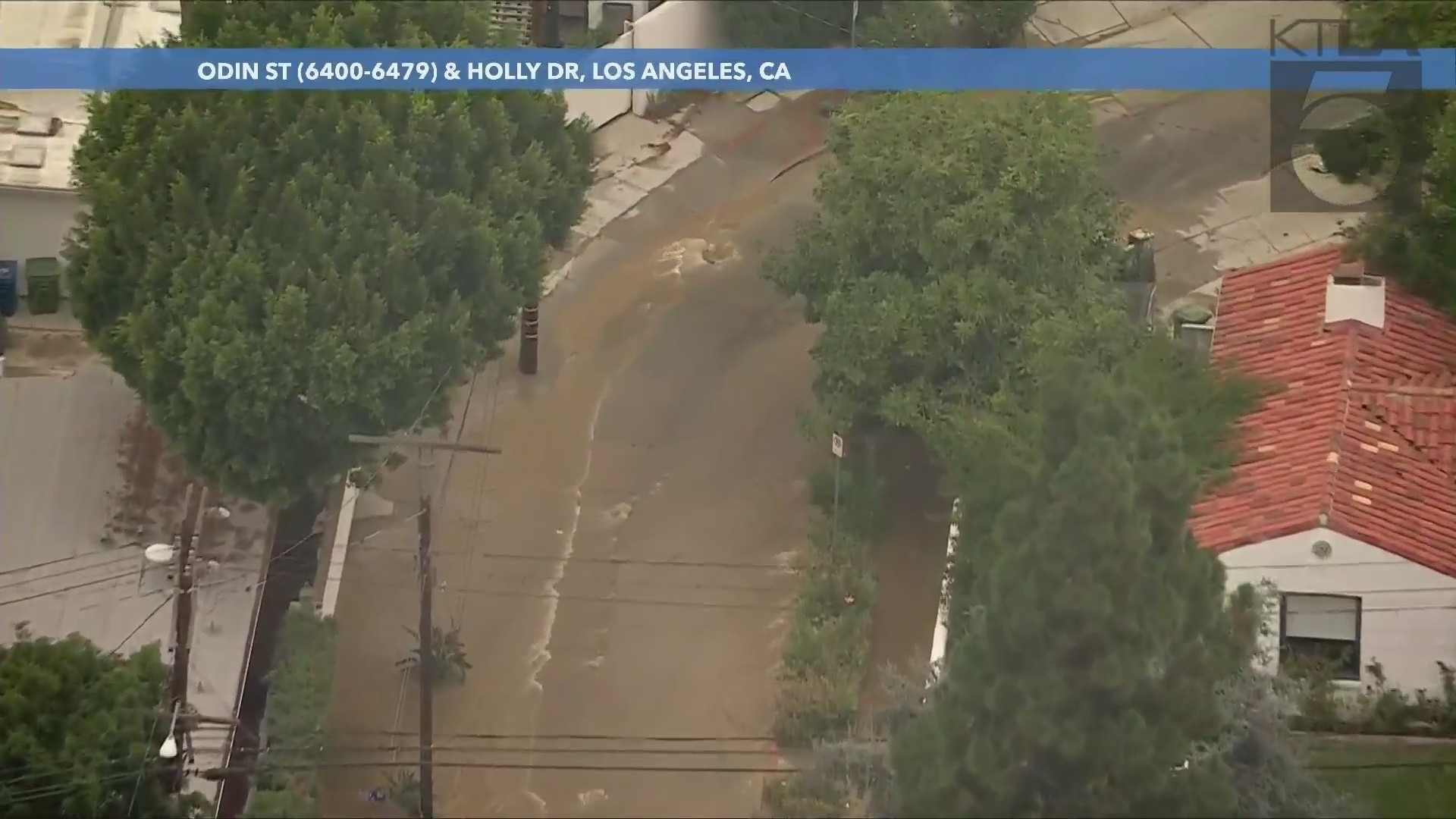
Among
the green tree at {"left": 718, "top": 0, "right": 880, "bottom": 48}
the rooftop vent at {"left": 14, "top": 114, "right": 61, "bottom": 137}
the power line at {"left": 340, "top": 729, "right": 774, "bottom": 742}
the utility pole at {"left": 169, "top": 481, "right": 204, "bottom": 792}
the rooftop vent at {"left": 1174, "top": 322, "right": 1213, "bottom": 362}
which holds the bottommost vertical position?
the power line at {"left": 340, "top": 729, "right": 774, "bottom": 742}

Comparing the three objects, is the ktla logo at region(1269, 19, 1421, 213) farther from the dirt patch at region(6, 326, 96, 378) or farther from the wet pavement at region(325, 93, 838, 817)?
the dirt patch at region(6, 326, 96, 378)

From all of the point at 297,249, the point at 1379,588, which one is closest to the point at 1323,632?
the point at 1379,588

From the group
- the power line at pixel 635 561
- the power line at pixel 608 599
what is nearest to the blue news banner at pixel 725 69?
the power line at pixel 635 561

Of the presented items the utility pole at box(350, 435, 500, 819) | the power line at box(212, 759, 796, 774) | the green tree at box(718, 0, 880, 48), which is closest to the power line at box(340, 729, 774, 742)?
the power line at box(212, 759, 796, 774)

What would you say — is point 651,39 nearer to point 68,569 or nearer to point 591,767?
point 68,569

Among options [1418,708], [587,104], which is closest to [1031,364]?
[1418,708]

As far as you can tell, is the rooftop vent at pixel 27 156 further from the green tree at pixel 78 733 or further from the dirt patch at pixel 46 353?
the green tree at pixel 78 733
